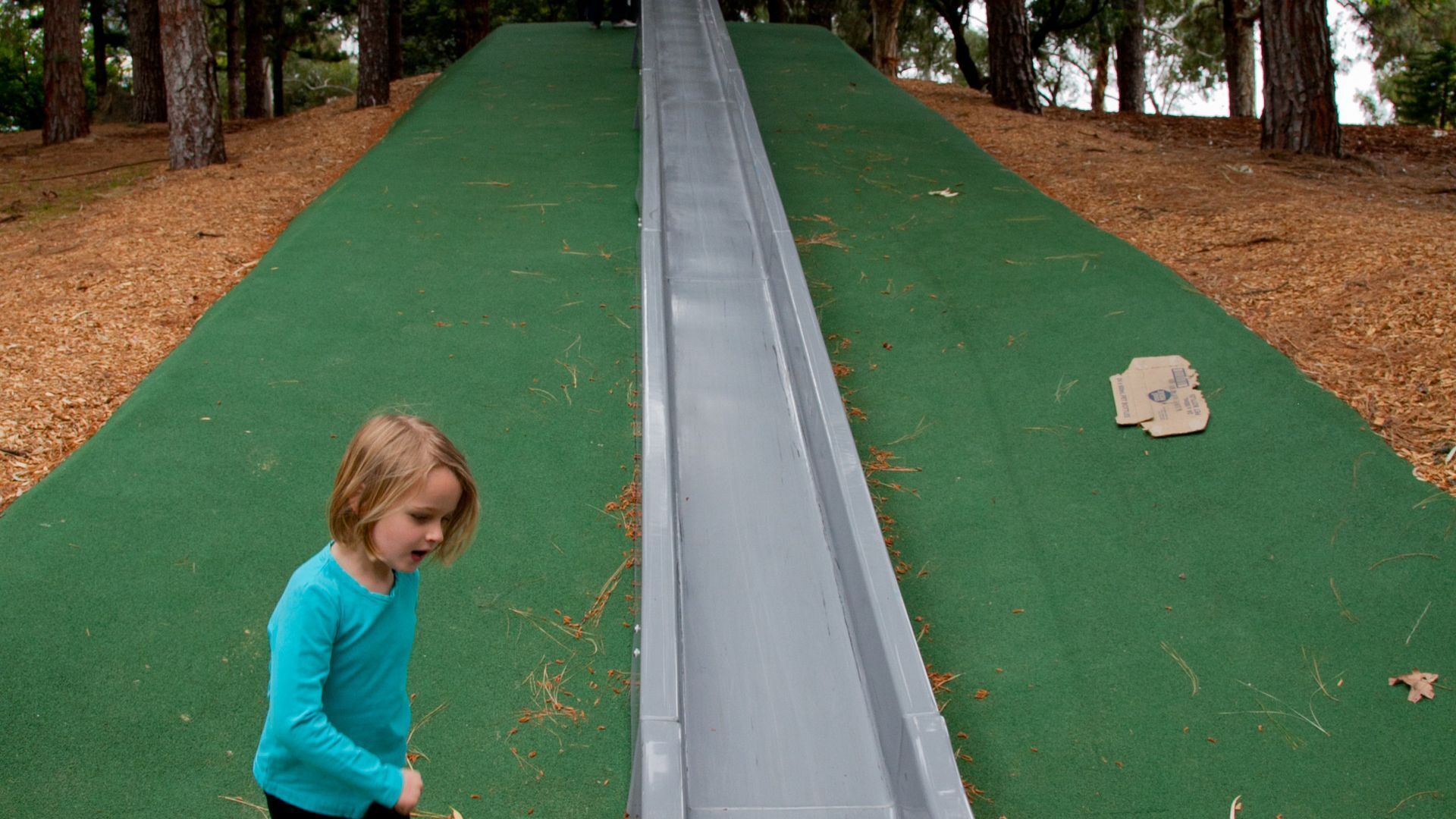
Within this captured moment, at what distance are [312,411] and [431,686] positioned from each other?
1907 mm

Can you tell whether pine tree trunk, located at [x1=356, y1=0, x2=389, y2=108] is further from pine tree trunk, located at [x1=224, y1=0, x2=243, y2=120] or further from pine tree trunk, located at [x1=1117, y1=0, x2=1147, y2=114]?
pine tree trunk, located at [x1=1117, y1=0, x2=1147, y2=114]

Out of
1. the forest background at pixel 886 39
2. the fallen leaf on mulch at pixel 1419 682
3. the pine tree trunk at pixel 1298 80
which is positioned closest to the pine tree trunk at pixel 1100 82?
the forest background at pixel 886 39

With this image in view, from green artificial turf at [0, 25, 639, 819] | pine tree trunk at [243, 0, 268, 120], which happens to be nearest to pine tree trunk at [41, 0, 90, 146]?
pine tree trunk at [243, 0, 268, 120]

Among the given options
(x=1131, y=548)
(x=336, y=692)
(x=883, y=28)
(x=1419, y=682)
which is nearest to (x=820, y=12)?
(x=883, y=28)

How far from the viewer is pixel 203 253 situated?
7.26m

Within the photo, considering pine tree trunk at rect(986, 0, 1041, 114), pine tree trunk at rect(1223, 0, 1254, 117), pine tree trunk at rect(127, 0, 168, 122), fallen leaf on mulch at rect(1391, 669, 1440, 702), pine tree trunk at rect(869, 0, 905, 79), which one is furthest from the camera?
pine tree trunk at rect(1223, 0, 1254, 117)

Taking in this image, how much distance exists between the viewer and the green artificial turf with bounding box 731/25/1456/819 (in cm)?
360

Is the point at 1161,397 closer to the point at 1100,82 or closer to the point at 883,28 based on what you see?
the point at 883,28

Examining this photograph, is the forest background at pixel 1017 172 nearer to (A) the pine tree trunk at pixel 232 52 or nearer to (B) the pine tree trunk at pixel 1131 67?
(A) the pine tree trunk at pixel 232 52

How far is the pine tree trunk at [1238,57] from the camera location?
698 inches

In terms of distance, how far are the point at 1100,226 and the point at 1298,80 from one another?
2983mm

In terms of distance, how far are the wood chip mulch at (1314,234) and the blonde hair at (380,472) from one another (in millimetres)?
4328

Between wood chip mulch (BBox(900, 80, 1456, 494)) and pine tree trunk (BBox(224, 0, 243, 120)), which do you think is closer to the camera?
wood chip mulch (BBox(900, 80, 1456, 494))

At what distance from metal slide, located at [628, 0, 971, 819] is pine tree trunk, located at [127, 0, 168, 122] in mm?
11010
